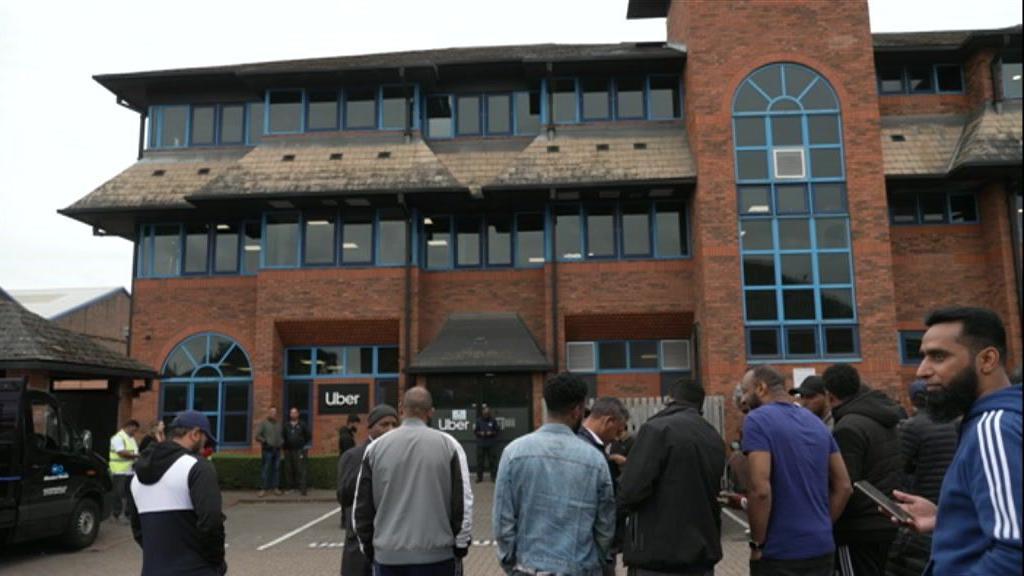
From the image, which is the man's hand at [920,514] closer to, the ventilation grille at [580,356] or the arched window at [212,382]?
the ventilation grille at [580,356]

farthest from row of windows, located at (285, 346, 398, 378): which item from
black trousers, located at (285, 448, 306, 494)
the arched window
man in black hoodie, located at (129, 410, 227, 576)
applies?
man in black hoodie, located at (129, 410, 227, 576)

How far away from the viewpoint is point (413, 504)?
4848 millimetres

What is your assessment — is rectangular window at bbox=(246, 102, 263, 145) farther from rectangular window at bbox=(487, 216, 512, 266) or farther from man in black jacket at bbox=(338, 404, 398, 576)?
man in black jacket at bbox=(338, 404, 398, 576)

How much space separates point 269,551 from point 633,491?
28.4 ft

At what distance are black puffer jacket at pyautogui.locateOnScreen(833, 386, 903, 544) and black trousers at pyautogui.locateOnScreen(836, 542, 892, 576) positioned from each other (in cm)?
5

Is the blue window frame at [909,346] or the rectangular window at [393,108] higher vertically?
the rectangular window at [393,108]

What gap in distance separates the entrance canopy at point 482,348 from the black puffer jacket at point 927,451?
1417 centimetres

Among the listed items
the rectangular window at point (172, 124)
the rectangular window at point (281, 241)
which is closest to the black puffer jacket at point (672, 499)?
the rectangular window at point (281, 241)

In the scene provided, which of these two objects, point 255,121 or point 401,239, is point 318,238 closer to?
point 401,239

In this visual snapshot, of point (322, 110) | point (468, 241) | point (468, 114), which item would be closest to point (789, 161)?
point (468, 241)

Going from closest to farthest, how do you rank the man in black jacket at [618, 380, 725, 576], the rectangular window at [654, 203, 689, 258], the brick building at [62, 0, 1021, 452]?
the man in black jacket at [618, 380, 725, 576], the brick building at [62, 0, 1021, 452], the rectangular window at [654, 203, 689, 258]

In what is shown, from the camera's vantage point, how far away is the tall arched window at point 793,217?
735 inches

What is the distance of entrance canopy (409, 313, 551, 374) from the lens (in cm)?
1923

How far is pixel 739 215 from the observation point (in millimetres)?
19109
